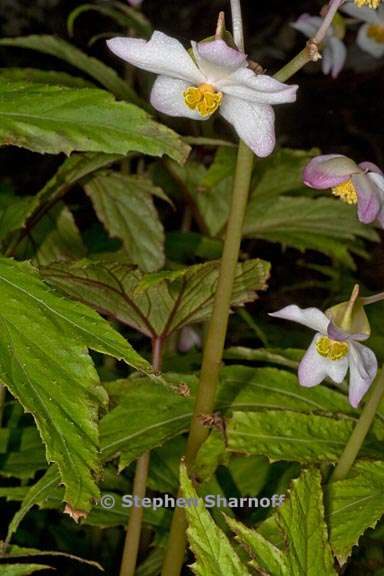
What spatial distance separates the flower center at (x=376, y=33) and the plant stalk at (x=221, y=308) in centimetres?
99

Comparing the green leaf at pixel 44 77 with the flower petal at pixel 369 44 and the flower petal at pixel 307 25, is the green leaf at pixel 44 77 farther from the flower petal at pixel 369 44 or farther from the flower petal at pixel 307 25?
the flower petal at pixel 369 44

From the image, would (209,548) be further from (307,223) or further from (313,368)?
(307,223)

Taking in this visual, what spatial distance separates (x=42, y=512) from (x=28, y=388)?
2.58 feet

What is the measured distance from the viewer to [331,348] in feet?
2.94

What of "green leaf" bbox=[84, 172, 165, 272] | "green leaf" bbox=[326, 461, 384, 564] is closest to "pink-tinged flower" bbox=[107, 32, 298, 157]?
"green leaf" bbox=[326, 461, 384, 564]

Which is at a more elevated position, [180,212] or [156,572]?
[180,212]

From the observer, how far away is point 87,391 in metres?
0.74

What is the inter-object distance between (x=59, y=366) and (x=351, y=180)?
0.31 metres

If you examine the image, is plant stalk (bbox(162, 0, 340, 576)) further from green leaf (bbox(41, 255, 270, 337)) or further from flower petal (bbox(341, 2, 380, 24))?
flower petal (bbox(341, 2, 380, 24))

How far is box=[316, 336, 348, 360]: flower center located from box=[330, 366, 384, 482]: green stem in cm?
5

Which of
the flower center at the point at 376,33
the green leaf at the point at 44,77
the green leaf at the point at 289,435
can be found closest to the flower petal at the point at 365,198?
the green leaf at the point at 289,435

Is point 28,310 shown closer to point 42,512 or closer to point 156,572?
point 156,572

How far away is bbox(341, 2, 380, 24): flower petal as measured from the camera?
1.45 meters

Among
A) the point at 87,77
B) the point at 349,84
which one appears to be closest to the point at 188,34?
the point at 87,77
